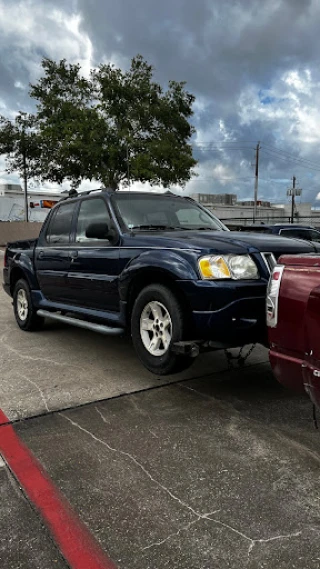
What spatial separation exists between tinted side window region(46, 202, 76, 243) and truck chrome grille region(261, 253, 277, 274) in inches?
106

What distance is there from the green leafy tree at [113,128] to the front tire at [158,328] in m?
20.9

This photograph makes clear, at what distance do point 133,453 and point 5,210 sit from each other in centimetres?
4504

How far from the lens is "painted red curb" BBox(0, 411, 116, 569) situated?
2.12m

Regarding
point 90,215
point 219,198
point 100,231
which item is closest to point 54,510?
point 100,231

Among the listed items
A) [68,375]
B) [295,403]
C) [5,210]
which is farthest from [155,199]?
[5,210]

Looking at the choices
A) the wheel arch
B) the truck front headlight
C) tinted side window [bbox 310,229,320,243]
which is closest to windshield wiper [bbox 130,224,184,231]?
the wheel arch

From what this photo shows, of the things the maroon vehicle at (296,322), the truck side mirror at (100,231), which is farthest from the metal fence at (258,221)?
the maroon vehicle at (296,322)

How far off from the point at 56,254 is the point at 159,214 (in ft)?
4.80

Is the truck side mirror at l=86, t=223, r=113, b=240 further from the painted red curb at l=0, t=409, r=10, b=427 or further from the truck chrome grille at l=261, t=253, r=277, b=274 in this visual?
the painted red curb at l=0, t=409, r=10, b=427

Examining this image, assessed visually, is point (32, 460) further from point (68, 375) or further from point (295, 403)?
point (295, 403)

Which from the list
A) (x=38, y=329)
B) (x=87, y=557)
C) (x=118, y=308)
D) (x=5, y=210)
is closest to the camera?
(x=87, y=557)

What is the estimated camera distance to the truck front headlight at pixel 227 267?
11.9 feet

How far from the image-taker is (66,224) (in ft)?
18.9

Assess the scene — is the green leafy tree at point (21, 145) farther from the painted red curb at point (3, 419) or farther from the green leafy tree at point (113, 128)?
the painted red curb at point (3, 419)
